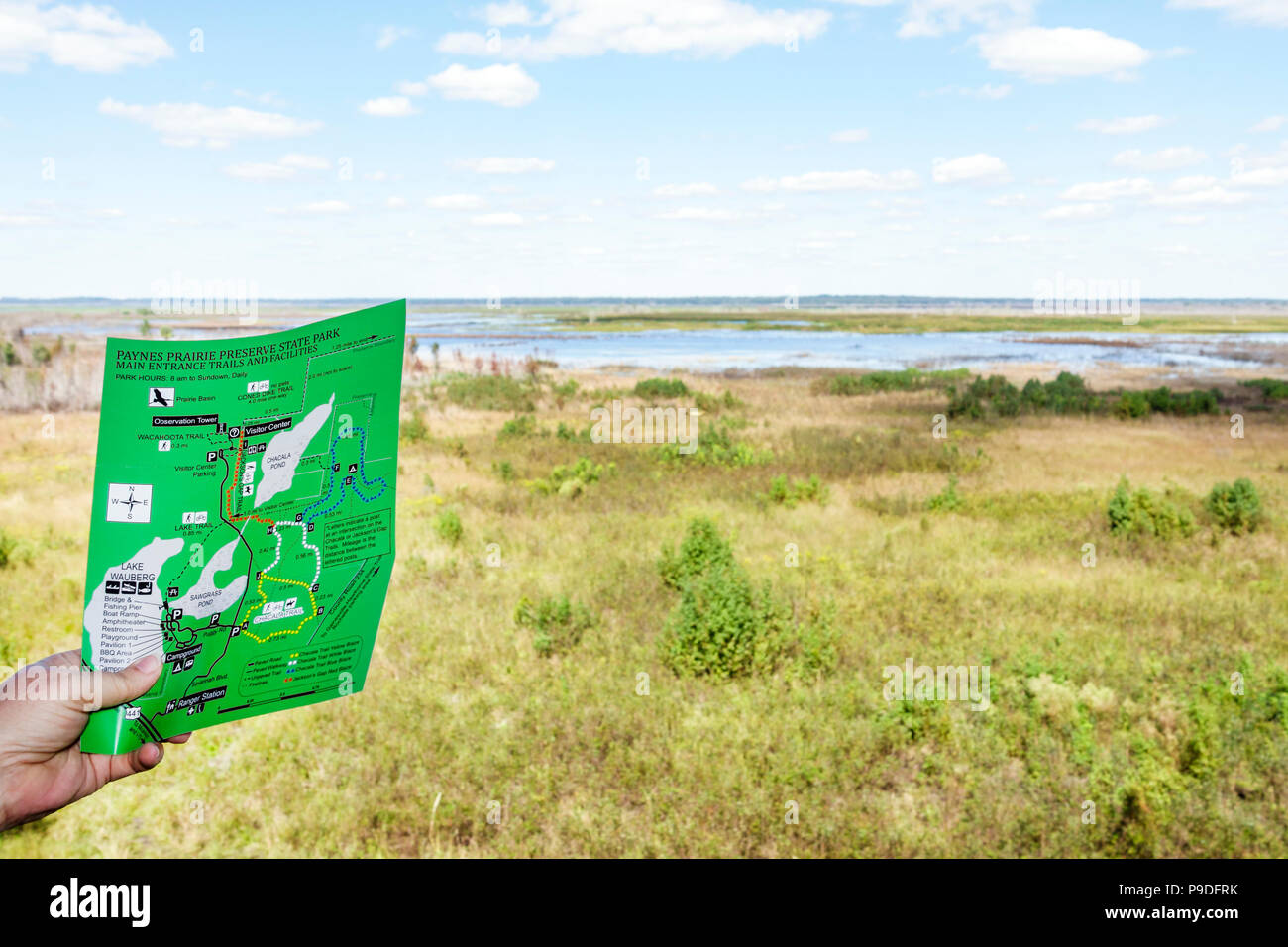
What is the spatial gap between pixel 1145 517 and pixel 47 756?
14.9 metres

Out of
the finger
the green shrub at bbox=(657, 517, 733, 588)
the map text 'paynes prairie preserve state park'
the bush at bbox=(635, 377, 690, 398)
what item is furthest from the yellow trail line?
the bush at bbox=(635, 377, 690, 398)

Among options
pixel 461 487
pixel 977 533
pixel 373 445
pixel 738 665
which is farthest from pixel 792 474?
pixel 373 445

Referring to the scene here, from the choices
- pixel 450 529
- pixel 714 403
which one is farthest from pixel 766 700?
pixel 714 403

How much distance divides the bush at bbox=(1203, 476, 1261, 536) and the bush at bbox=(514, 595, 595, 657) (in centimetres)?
1092

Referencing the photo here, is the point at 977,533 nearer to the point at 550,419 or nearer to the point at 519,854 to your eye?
the point at 519,854

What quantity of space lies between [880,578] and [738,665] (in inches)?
152

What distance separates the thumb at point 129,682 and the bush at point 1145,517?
1444 cm

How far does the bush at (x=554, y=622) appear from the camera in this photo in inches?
357

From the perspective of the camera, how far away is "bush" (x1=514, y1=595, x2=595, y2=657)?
357 inches

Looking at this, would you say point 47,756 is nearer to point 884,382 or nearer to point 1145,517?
point 1145,517

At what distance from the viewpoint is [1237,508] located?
45.1 ft

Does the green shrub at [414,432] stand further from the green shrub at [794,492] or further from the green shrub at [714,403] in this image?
the green shrub at [794,492]

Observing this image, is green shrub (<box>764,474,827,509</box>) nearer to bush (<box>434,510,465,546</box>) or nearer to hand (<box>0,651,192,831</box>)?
bush (<box>434,510,465,546</box>)
